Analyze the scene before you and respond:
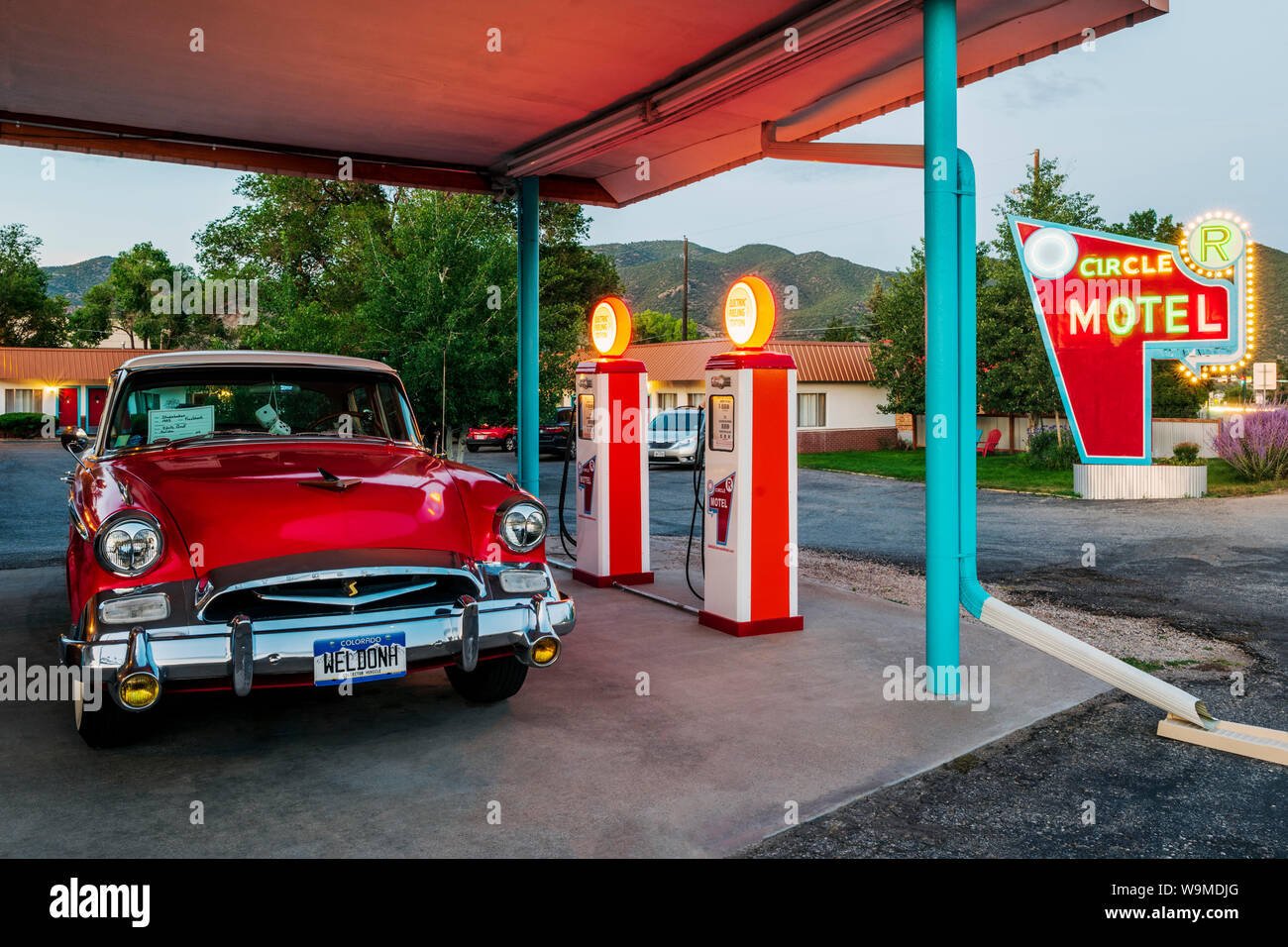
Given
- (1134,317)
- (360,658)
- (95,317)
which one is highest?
(95,317)

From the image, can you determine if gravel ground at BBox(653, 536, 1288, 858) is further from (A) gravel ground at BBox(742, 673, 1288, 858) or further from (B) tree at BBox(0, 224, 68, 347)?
(B) tree at BBox(0, 224, 68, 347)

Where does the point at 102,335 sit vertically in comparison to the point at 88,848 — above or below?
above

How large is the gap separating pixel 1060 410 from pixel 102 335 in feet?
247

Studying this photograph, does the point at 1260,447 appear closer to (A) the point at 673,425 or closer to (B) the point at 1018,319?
(B) the point at 1018,319

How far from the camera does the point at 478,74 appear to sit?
7.34 m

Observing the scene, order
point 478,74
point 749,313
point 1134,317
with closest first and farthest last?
point 749,313 → point 478,74 → point 1134,317

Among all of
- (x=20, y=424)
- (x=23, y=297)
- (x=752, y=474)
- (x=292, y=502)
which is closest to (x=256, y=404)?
(x=292, y=502)

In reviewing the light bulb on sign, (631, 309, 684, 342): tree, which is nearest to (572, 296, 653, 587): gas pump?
the light bulb on sign

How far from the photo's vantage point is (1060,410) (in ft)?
94.1

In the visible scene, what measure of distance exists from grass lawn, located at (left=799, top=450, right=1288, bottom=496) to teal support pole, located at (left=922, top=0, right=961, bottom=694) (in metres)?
12.2

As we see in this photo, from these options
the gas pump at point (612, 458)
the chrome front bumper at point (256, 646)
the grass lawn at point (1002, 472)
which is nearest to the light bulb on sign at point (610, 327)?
the gas pump at point (612, 458)

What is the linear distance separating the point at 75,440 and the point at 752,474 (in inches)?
169

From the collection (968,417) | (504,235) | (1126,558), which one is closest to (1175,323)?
(1126,558)
